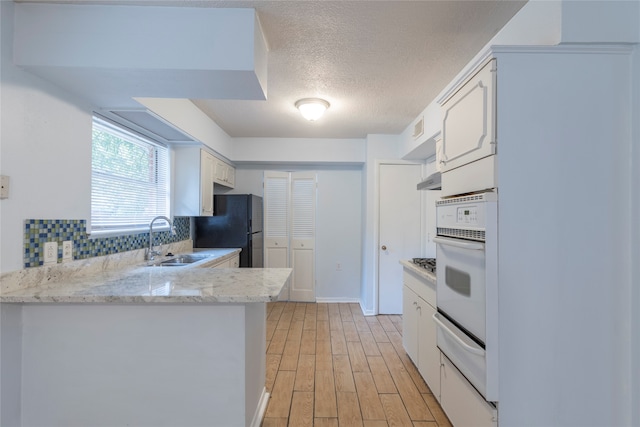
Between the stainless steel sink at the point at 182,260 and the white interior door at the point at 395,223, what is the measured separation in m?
2.30

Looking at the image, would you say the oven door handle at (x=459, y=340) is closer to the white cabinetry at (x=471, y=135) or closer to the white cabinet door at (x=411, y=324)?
the white cabinet door at (x=411, y=324)

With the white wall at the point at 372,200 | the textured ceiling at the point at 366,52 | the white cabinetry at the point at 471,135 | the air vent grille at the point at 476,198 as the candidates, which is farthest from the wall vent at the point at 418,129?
the air vent grille at the point at 476,198

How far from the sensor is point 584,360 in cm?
131

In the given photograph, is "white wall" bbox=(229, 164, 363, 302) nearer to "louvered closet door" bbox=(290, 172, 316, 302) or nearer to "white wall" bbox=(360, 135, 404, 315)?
"louvered closet door" bbox=(290, 172, 316, 302)

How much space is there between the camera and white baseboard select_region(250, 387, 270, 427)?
173cm

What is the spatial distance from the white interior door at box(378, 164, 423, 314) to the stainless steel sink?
2.30 meters

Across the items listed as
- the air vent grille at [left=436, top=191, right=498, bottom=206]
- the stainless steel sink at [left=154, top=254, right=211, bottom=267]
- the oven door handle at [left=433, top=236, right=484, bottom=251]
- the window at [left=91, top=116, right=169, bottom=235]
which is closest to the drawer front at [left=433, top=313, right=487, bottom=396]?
the oven door handle at [left=433, top=236, right=484, bottom=251]

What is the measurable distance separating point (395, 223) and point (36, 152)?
11.6 feet

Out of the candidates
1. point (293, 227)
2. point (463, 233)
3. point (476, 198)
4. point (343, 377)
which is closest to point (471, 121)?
point (476, 198)

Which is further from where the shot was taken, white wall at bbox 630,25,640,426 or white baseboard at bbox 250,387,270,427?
white baseboard at bbox 250,387,270,427

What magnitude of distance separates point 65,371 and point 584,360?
2588 millimetres

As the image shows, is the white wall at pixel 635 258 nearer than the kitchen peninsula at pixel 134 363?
Yes

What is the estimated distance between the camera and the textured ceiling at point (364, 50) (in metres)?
1.56

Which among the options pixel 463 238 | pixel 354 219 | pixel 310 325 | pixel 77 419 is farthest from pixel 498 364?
pixel 354 219
